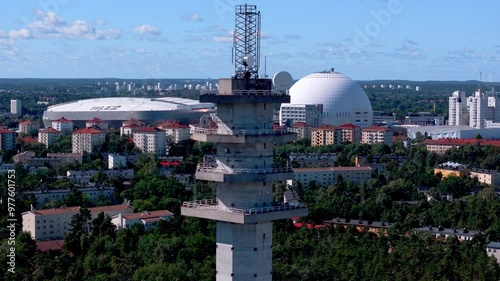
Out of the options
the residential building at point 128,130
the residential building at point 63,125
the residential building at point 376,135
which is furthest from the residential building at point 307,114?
the residential building at point 63,125

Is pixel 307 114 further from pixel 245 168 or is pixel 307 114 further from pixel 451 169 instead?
pixel 245 168

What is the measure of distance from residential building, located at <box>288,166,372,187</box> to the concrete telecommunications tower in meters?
45.9

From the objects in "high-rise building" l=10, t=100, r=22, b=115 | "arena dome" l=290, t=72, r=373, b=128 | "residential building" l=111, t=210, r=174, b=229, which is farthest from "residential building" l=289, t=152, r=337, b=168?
"high-rise building" l=10, t=100, r=22, b=115

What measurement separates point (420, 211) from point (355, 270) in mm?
16496

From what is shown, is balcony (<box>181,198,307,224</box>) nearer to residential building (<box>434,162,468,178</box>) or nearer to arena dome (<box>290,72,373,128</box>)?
residential building (<box>434,162,468,178</box>)

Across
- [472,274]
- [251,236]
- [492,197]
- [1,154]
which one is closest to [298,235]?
[472,274]

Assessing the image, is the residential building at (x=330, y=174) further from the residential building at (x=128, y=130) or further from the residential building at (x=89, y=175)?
the residential building at (x=128, y=130)

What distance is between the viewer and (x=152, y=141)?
275 feet

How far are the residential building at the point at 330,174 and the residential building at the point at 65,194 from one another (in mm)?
14674

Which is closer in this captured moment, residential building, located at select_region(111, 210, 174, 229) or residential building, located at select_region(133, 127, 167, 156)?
residential building, located at select_region(111, 210, 174, 229)

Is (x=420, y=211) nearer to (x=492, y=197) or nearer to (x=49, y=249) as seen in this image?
(x=492, y=197)

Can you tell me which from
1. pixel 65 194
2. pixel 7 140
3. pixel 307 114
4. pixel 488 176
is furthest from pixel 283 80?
pixel 307 114

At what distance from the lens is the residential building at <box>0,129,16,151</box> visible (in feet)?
280

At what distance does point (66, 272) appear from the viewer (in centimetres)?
3703
